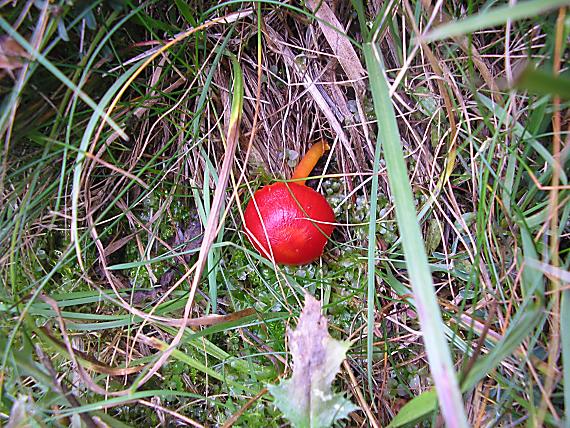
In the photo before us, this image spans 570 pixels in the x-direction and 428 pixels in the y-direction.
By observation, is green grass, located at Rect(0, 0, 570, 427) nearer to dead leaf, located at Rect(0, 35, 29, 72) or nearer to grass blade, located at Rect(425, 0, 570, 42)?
dead leaf, located at Rect(0, 35, 29, 72)

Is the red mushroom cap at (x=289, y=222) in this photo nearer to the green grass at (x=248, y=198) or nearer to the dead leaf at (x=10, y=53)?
the green grass at (x=248, y=198)

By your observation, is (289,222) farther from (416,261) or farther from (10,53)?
(10,53)

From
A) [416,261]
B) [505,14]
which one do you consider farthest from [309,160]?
[505,14]

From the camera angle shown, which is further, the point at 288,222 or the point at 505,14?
the point at 288,222

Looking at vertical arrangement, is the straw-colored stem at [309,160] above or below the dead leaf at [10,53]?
below

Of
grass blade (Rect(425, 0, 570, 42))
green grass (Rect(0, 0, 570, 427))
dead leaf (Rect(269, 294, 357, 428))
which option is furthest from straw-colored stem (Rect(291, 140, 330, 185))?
grass blade (Rect(425, 0, 570, 42))

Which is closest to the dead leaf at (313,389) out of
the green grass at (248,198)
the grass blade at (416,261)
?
the green grass at (248,198)

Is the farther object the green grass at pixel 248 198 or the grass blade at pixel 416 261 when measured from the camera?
the green grass at pixel 248 198

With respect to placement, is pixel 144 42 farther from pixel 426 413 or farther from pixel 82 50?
pixel 426 413

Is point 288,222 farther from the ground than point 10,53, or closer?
closer
